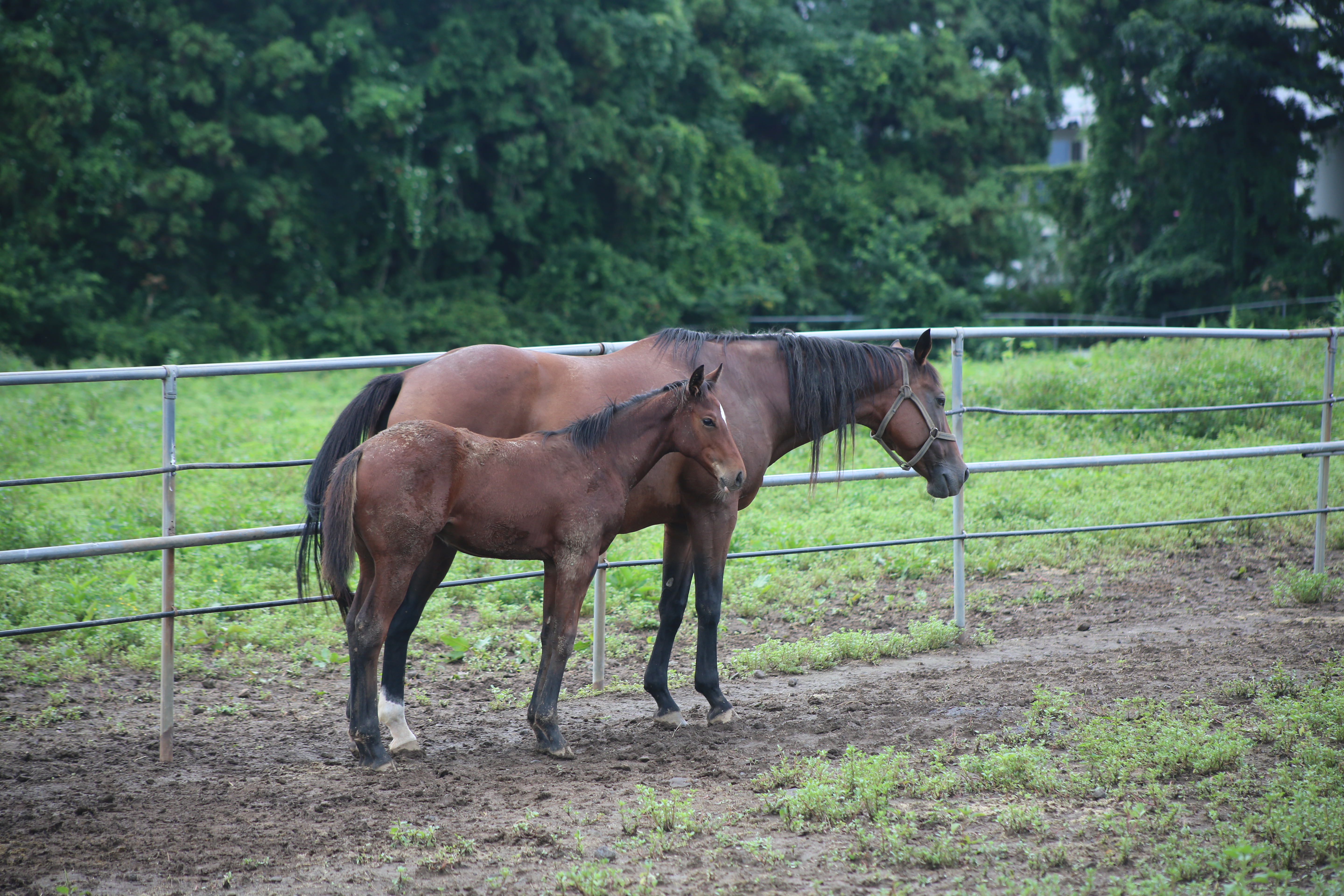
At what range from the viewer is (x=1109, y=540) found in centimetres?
805

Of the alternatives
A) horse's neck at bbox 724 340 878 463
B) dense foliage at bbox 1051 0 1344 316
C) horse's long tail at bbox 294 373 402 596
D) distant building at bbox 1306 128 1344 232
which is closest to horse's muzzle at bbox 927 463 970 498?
horse's neck at bbox 724 340 878 463

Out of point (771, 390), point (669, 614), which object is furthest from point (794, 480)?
point (669, 614)

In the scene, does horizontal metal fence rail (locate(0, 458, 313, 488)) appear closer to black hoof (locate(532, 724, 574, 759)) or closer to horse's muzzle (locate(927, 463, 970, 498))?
black hoof (locate(532, 724, 574, 759))

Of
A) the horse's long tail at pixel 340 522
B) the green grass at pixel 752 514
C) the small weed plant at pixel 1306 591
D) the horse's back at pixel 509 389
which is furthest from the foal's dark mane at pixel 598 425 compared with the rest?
the small weed plant at pixel 1306 591

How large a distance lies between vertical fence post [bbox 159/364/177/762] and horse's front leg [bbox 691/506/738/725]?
219cm

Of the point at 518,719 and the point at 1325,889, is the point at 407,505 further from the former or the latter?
the point at 1325,889

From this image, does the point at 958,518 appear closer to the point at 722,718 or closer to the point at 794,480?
the point at 794,480

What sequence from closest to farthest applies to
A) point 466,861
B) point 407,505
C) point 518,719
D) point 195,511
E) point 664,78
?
point 466,861
point 407,505
point 518,719
point 195,511
point 664,78

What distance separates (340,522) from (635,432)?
47.5 inches

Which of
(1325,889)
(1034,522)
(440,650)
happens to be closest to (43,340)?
(440,650)

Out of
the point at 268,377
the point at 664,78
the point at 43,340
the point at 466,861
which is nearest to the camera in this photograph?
the point at 466,861

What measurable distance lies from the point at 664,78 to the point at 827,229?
6299 millimetres

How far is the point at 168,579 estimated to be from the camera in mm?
4418

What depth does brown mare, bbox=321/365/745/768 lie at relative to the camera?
399 centimetres
